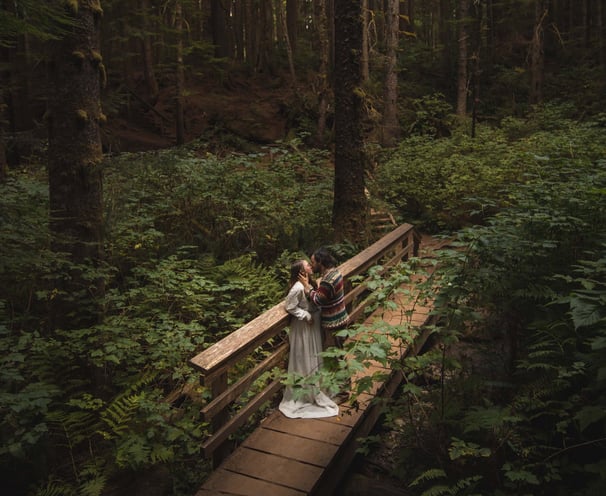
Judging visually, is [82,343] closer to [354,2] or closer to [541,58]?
[354,2]

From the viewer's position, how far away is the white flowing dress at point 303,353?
5.63 m

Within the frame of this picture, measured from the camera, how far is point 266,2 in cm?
2631

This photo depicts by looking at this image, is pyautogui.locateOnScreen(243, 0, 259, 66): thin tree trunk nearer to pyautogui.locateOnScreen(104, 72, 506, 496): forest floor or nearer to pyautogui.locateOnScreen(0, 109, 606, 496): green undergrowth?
pyautogui.locateOnScreen(104, 72, 506, 496): forest floor

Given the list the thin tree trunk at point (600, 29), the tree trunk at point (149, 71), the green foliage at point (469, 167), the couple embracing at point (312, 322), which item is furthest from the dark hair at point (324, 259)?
the thin tree trunk at point (600, 29)

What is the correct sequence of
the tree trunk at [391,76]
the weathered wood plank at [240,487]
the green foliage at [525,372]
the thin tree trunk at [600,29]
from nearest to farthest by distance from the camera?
the green foliage at [525,372] < the weathered wood plank at [240,487] < the tree trunk at [391,76] < the thin tree trunk at [600,29]

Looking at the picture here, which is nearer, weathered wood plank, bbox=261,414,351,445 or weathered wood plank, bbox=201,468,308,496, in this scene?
weathered wood plank, bbox=201,468,308,496

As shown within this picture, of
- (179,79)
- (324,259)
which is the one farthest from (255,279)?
(179,79)

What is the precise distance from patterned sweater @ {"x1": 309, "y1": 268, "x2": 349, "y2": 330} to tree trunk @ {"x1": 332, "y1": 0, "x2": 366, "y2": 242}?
3937 millimetres

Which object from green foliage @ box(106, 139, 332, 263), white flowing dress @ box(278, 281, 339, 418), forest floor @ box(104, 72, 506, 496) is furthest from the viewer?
forest floor @ box(104, 72, 506, 496)

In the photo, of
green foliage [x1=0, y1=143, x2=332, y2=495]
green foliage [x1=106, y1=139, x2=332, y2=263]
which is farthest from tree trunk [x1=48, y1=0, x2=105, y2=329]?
green foliage [x1=106, y1=139, x2=332, y2=263]

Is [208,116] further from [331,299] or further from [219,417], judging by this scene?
[219,417]

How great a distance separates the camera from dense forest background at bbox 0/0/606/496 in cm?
413

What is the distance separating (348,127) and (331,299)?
4728 mm

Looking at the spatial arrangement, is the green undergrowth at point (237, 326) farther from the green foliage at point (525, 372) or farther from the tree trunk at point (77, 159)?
the tree trunk at point (77, 159)
